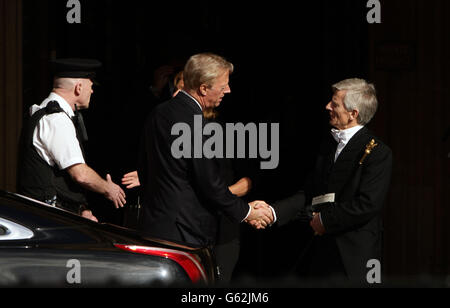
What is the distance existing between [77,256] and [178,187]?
51.9 inches

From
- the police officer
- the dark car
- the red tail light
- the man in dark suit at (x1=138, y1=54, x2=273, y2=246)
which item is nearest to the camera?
the dark car

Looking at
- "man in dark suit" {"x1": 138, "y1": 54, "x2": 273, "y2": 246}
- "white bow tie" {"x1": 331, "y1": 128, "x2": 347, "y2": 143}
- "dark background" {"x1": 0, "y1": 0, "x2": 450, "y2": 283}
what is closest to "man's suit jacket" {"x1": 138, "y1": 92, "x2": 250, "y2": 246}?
"man in dark suit" {"x1": 138, "y1": 54, "x2": 273, "y2": 246}

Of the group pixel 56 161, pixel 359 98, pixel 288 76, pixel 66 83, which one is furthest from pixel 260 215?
pixel 288 76

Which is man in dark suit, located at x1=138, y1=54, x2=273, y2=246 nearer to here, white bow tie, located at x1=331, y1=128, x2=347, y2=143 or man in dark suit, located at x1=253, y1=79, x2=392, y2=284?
man in dark suit, located at x1=253, y1=79, x2=392, y2=284

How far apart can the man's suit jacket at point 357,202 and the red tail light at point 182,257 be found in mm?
1296

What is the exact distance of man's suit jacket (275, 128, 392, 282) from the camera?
6008 millimetres

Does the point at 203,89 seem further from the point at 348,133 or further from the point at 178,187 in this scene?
the point at 348,133

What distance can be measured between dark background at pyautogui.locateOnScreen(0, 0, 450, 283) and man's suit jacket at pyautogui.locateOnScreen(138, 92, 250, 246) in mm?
1894

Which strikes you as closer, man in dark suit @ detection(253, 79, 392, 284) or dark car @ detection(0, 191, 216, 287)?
dark car @ detection(0, 191, 216, 287)

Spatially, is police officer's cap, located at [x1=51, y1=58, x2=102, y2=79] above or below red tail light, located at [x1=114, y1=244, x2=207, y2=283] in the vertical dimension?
above

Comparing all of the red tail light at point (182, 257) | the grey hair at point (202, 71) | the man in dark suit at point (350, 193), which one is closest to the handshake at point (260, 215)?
the man in dark suit at point (350, 193)

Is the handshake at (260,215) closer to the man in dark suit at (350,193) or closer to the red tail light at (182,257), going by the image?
the man in dark suit at (350,193)

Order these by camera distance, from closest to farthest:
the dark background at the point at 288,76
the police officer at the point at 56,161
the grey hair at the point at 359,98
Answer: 1. the grey hair at the point at 359,98
2. the police officer at the point at 56,161
3. the dark background at the point at 288,76

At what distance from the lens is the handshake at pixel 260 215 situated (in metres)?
6.86
